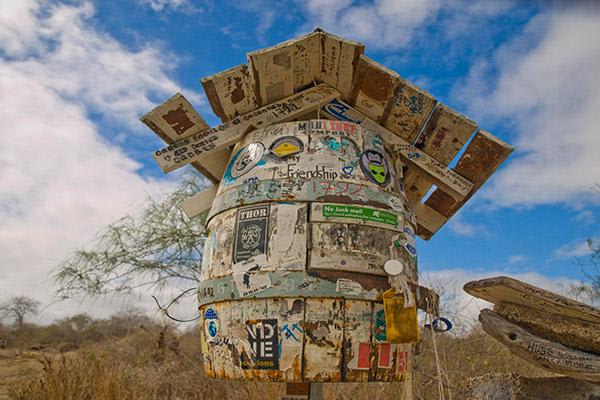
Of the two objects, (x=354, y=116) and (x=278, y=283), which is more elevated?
(x=354, y=116)

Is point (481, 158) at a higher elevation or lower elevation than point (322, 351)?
higher

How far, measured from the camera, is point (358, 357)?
2248 mm

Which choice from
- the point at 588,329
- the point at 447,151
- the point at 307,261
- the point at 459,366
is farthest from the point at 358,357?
the point at 459,366

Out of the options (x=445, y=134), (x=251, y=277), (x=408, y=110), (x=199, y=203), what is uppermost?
(x=408, y=110)

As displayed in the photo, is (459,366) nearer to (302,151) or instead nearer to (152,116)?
(302,151)

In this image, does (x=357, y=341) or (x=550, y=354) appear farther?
(x=357, y=341)

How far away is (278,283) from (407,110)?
1358mm

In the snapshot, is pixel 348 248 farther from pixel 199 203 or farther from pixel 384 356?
pixel 199 203

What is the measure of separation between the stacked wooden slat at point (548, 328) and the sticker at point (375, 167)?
2.46 ft

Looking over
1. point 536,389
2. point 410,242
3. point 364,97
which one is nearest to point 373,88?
point 364,97

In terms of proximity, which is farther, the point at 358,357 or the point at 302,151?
the point at 302,151

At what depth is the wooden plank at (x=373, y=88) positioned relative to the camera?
2836 millimetres

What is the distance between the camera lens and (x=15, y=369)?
8164mm

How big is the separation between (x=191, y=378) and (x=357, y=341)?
450cm
